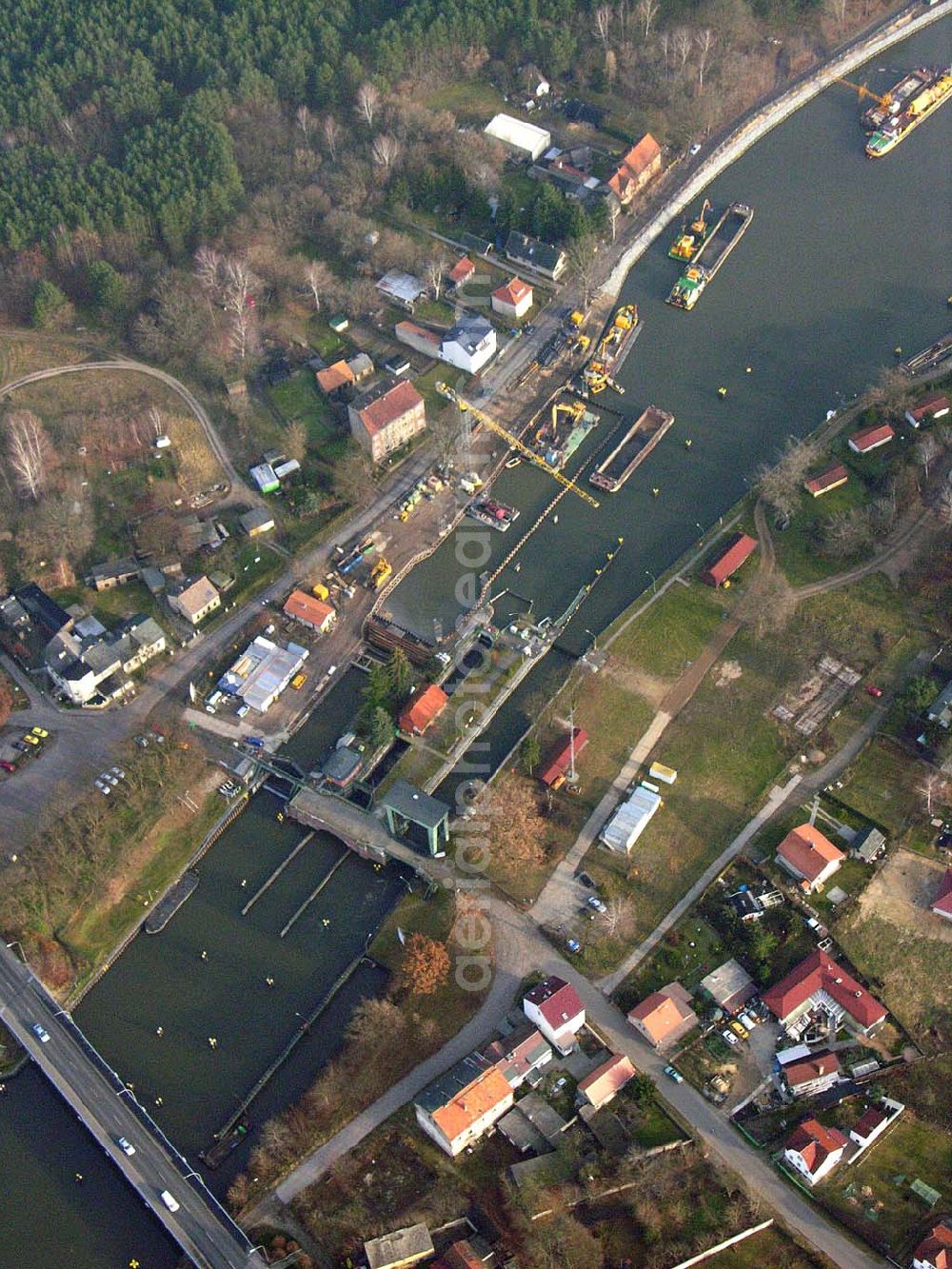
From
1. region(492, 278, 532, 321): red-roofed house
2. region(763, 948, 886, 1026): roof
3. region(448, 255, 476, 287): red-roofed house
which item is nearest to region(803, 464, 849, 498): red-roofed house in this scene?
region(492, 278, 532, 321): red-roofed house

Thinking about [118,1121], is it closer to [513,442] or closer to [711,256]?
[513,442]

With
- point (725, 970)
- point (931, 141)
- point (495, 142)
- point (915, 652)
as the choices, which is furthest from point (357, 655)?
point (931, 141)

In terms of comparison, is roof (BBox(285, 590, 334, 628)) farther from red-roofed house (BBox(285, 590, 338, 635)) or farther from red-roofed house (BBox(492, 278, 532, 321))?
red-roofed house (BBox(492, 278, 532, 321))

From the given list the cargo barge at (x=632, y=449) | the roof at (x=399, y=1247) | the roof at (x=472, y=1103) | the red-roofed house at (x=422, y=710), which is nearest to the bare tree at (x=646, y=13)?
the cargo barge at (x=632, y=449)

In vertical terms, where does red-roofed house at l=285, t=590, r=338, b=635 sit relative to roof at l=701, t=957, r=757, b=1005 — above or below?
above

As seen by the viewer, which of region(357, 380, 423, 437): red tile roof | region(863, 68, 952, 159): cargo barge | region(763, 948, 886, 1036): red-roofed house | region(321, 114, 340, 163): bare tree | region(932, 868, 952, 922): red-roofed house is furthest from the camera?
region(863, 68, 952, 159): cargo barge

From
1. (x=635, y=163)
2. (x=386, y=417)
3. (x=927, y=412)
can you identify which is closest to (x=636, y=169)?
(x=635, y=163)
